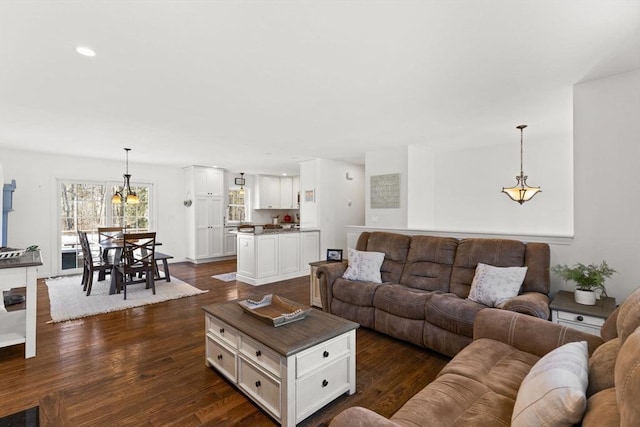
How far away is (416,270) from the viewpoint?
356 cm

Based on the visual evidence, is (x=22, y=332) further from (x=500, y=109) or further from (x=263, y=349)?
(x=500, y=109)

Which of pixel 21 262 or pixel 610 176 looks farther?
pixel 21 262

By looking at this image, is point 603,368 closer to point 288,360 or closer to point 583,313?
point 583,313

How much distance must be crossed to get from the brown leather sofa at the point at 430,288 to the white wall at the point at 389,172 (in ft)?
4.32

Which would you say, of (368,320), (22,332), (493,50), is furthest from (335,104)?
(22,332)

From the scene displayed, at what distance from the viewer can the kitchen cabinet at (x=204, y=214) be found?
7.50 metres

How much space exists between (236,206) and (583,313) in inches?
309

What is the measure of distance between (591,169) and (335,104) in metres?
2.38

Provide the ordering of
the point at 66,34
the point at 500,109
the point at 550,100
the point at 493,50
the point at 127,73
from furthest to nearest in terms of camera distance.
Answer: the point at 500,109
the point at 550,100
the point at 127,73
the point at 493,50
the point at 66,34

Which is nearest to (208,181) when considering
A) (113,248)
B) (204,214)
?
(204,214)

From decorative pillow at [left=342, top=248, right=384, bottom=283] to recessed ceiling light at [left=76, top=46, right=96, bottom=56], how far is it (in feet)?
10.2

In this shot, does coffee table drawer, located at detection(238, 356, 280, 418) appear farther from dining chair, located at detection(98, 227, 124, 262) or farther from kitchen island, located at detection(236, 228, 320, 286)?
dining chair, located at detection(98, 227, 124, 262)

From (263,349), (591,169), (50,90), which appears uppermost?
(50,90)

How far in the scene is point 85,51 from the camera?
2.12 meters
